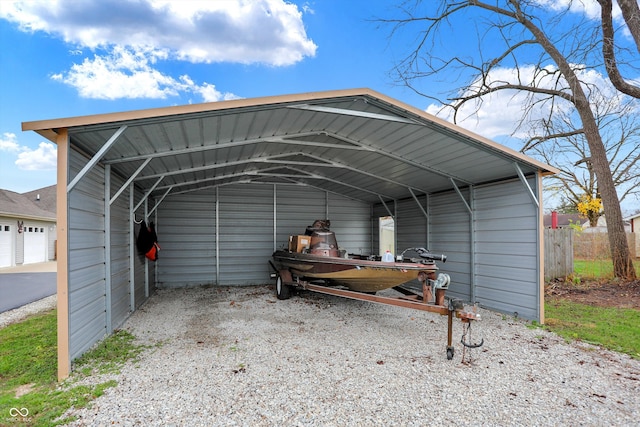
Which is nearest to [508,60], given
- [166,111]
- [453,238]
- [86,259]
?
[453,238]

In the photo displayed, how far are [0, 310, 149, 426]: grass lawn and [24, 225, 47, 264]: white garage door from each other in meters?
12.0

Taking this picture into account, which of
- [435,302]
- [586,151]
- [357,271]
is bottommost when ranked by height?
[435,302]

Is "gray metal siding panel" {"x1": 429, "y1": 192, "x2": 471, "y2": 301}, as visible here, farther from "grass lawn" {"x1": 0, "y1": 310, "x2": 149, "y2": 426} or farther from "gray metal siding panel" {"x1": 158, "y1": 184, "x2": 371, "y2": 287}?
"grass lawn" {"x1": 0, "y1": 310, "x2": 149, "y2": 426}

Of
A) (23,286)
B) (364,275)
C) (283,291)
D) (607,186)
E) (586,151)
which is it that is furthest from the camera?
(586,151)

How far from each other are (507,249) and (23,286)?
40.8 ft

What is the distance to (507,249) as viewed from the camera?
6.05 m

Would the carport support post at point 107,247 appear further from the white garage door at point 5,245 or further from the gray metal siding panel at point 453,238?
the white garage door at point 5,245

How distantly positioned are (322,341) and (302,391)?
1518mm

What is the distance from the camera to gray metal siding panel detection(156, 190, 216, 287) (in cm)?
923

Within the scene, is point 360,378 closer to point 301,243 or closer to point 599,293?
point 301,243

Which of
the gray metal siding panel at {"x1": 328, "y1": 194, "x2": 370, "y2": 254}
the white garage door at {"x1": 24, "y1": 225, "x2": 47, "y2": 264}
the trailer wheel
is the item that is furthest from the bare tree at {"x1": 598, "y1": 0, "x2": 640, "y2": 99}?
the white garage door at {"x1": 24, "y1": 225, "x2": 47, "y2": 264}

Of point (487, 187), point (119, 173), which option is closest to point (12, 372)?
point (119, 173)

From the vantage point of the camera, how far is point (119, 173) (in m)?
5.40

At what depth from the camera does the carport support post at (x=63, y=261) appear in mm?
3270
